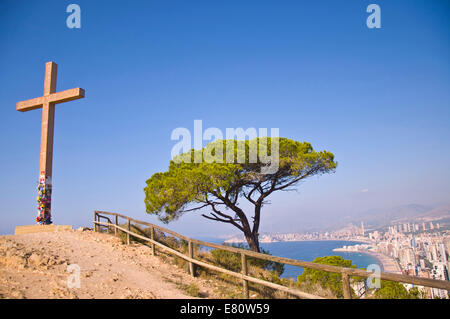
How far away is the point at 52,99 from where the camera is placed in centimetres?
1076

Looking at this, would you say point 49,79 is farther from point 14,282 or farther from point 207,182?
point 14,282

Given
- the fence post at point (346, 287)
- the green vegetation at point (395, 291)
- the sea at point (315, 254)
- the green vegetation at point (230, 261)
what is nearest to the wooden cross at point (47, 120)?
the green vegetation at point (230, 261)

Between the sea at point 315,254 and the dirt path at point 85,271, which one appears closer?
the dirt path at point 85,271

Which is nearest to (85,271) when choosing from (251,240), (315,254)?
(251,240)

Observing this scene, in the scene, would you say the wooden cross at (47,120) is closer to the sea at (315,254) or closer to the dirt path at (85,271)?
the dirt path at (85,271)

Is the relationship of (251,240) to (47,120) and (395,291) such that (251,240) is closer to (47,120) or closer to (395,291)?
(395,291)

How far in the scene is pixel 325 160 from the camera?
12.0 meters

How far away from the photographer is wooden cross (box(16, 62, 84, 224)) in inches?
407

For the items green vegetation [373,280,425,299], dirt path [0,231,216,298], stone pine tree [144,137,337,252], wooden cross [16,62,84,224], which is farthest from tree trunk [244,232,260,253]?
wooden cross [16,62,84,224]

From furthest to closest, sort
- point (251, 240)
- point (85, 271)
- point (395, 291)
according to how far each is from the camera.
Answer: point (251, 240), point (395, 291), point (85, 271)

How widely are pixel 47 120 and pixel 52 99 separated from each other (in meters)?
0.83

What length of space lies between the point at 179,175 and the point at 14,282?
6.87 metres

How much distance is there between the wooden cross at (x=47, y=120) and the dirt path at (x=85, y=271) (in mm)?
1287

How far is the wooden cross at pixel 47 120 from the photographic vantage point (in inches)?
407
